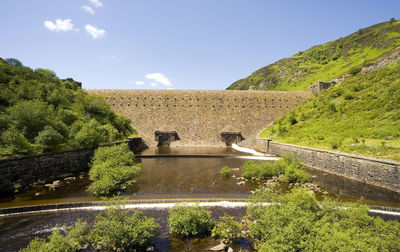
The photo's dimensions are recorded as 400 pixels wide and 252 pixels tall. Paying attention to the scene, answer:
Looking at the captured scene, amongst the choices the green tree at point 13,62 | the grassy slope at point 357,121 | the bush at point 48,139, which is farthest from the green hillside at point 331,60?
the green tree at point 13,62

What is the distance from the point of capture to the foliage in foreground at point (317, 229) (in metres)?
5.85

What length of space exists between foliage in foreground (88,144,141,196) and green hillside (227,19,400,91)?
71.7 m

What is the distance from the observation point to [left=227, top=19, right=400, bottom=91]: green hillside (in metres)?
69.2

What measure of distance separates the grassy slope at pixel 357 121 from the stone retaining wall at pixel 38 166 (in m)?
26.6

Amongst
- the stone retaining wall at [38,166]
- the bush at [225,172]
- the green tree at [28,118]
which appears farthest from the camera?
the bush at [225,172]

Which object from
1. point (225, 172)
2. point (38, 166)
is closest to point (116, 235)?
point (225, 172)

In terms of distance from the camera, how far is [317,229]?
22.4 ft

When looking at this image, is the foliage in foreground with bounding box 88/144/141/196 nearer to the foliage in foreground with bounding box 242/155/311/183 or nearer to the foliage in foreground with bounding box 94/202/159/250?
the foliage in foreground with bounding box 94/202/159/250

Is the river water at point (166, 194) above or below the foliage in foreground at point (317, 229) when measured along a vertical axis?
below

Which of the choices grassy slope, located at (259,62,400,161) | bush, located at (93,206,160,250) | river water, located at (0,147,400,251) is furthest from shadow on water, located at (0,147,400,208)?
bush, located at (93,206,160,250)

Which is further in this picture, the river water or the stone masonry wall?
the stone masonry wall

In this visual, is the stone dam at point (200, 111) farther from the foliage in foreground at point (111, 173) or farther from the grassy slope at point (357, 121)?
the foliage in foreground at point (111, 173)

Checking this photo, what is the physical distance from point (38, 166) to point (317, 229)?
779 inches

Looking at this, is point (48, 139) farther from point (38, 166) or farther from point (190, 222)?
point (190, 222)
